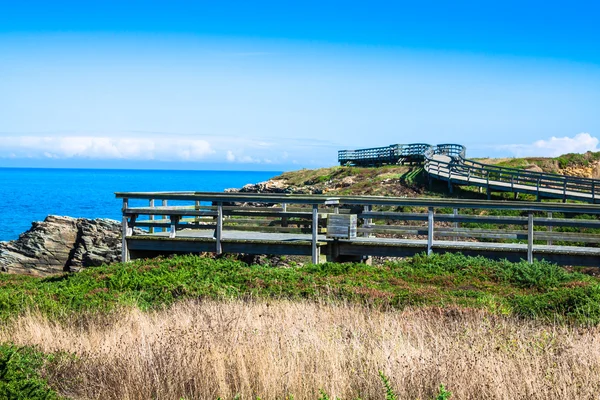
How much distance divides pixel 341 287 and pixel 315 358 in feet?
16.8

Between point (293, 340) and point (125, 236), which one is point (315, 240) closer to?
point (125, 236)

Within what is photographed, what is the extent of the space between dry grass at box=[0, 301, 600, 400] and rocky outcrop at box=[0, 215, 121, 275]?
1832 cm

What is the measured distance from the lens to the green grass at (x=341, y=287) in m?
10.9

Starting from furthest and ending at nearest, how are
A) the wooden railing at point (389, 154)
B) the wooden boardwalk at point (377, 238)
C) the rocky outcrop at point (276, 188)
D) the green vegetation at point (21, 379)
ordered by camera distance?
1. the wooden railing at point (389, 154)
2. the rocky outcrop at point (276, 188)
3. the wooden boardwalk at point (377, 238)
4. the green vegetation at point (21, 379)

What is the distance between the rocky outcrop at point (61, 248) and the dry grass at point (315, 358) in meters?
18.3

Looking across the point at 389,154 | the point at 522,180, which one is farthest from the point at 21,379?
the point at 389,154

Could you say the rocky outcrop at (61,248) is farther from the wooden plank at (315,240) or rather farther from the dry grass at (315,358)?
the dry grass at (315,358)

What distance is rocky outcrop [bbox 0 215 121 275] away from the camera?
2716cm

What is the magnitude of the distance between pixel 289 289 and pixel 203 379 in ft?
17.9

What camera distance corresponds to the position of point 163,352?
300 inches

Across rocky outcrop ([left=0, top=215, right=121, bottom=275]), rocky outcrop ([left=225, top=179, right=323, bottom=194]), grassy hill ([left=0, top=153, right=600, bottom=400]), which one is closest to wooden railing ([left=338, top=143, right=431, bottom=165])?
rocky outcrop ([left=225, top=179, right=323, bottom=194])

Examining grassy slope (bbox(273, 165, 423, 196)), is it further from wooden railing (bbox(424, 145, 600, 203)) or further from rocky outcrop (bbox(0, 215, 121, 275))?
rocky outcrop (bbox(0, 215, 121, 275))

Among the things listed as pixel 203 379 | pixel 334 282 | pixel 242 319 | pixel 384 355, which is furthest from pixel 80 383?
pixel 334 282

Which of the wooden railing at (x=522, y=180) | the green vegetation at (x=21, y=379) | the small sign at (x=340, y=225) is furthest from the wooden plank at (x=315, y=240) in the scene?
the wooden railing at (x=522, y=180)
